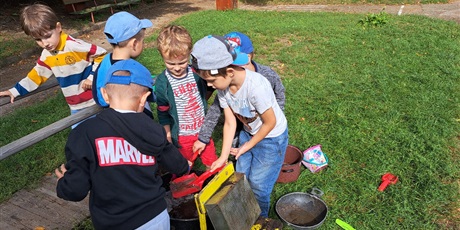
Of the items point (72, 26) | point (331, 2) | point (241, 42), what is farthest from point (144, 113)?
point (331, 2)

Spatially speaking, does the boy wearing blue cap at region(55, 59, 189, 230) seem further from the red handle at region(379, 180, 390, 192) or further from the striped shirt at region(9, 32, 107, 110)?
the red handle at region(379, 180, 390, 192)

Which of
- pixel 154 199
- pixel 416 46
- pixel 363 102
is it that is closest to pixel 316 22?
pixel 416 46

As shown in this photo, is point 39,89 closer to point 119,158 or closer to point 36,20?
point 36,20

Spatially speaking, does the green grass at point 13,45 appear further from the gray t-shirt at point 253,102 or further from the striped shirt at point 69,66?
the gray t-shirt at point 253,102

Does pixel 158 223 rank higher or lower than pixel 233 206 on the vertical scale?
higher

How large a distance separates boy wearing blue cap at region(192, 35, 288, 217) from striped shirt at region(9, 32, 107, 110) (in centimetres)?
117

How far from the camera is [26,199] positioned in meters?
3.62

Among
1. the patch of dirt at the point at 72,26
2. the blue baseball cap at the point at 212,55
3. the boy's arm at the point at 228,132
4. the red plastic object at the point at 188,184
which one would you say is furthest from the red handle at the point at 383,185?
the patch of dirt at the point at 72,26

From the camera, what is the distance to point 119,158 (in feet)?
5.66

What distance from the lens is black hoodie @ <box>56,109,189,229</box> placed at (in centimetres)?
168

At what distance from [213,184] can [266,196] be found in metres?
0.77

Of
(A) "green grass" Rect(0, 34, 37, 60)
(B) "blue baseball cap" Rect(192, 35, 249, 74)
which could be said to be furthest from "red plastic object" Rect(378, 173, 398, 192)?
(A) "green grass" Rect(0, 34, 37, 60)

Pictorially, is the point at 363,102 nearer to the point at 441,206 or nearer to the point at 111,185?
the point at 441,206

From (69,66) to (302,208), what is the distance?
2302 mm
